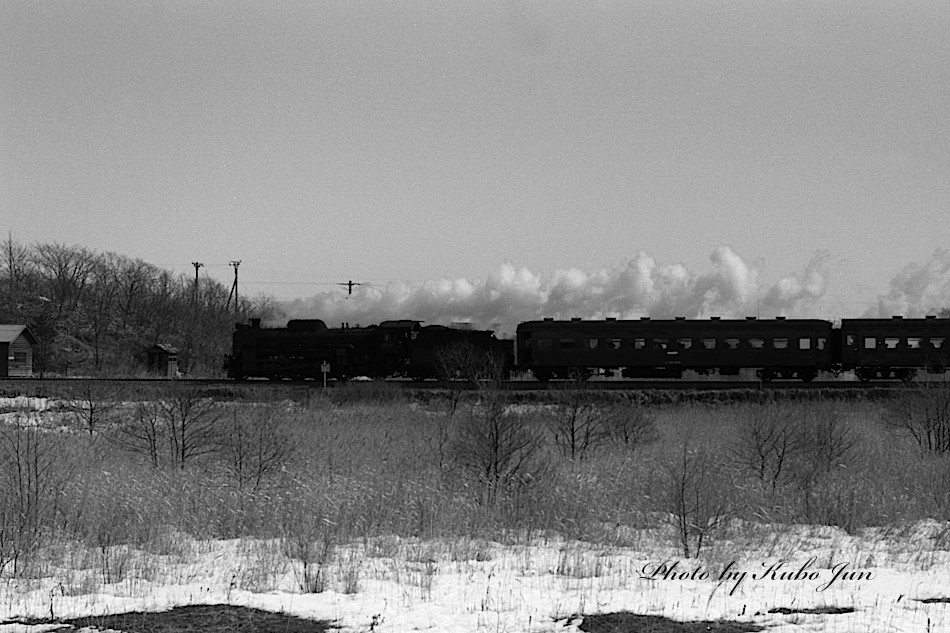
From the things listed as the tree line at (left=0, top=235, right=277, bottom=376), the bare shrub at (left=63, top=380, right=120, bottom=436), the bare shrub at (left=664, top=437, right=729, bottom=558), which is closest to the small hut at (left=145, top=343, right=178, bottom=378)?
the tree line at (left=0, top=235, right=277, bottom=376)

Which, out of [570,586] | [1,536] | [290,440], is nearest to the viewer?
[570,586]

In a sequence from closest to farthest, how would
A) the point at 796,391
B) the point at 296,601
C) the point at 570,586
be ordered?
the point at 296,601 → the point at 570,586 → the point at 796,391

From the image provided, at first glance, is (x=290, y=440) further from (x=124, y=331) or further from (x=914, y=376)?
(x=124, y=331)

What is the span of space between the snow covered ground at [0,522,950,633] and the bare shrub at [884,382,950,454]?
12.9 m

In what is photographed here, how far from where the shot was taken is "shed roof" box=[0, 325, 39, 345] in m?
63.4

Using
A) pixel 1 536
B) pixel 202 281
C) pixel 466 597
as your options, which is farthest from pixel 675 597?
pixel 202 281

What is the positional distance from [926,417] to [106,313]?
7851 cm

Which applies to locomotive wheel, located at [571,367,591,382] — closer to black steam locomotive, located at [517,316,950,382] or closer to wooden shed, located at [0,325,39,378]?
black steam locomotive, located at [517,316,950,382]

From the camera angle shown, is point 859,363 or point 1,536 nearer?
point 1,536

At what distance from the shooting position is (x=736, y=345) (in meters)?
42.0

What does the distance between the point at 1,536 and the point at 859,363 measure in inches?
1515

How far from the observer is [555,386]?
3838 cm

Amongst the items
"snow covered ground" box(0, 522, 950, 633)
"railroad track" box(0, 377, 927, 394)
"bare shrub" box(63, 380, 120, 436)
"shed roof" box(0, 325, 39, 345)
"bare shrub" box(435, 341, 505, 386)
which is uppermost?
"shed roof" box(0, 325, 39, 345)

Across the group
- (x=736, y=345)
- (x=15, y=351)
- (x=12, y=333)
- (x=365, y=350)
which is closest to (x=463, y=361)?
(x=365, y=350)
